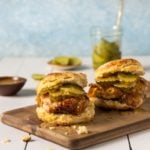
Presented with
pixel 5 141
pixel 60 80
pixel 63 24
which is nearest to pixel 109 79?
pixel 60 80

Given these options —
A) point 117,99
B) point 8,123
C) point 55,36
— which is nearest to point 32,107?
point 8,123

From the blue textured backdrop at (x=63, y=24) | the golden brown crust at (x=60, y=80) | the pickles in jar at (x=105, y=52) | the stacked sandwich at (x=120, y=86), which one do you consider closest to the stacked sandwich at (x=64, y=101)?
the golden brown crust at (x=60, y=80)

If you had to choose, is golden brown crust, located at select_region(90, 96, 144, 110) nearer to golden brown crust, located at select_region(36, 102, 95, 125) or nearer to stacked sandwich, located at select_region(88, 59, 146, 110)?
stacked sandwich, located at select_region(88, 59, 146, 110)

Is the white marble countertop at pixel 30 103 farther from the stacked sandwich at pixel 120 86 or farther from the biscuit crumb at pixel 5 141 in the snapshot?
the stacked sandwich at pixel 120 86

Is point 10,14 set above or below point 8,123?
above

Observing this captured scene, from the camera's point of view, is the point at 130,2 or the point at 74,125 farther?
the point at 130,2

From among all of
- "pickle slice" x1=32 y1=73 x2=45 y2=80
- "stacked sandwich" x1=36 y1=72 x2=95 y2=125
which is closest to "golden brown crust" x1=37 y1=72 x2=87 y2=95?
"stacked sandwich" x1=36 y1=72 x2=95 y2=125

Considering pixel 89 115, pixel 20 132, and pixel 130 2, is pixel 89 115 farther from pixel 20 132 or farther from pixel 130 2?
pixel 130 2
